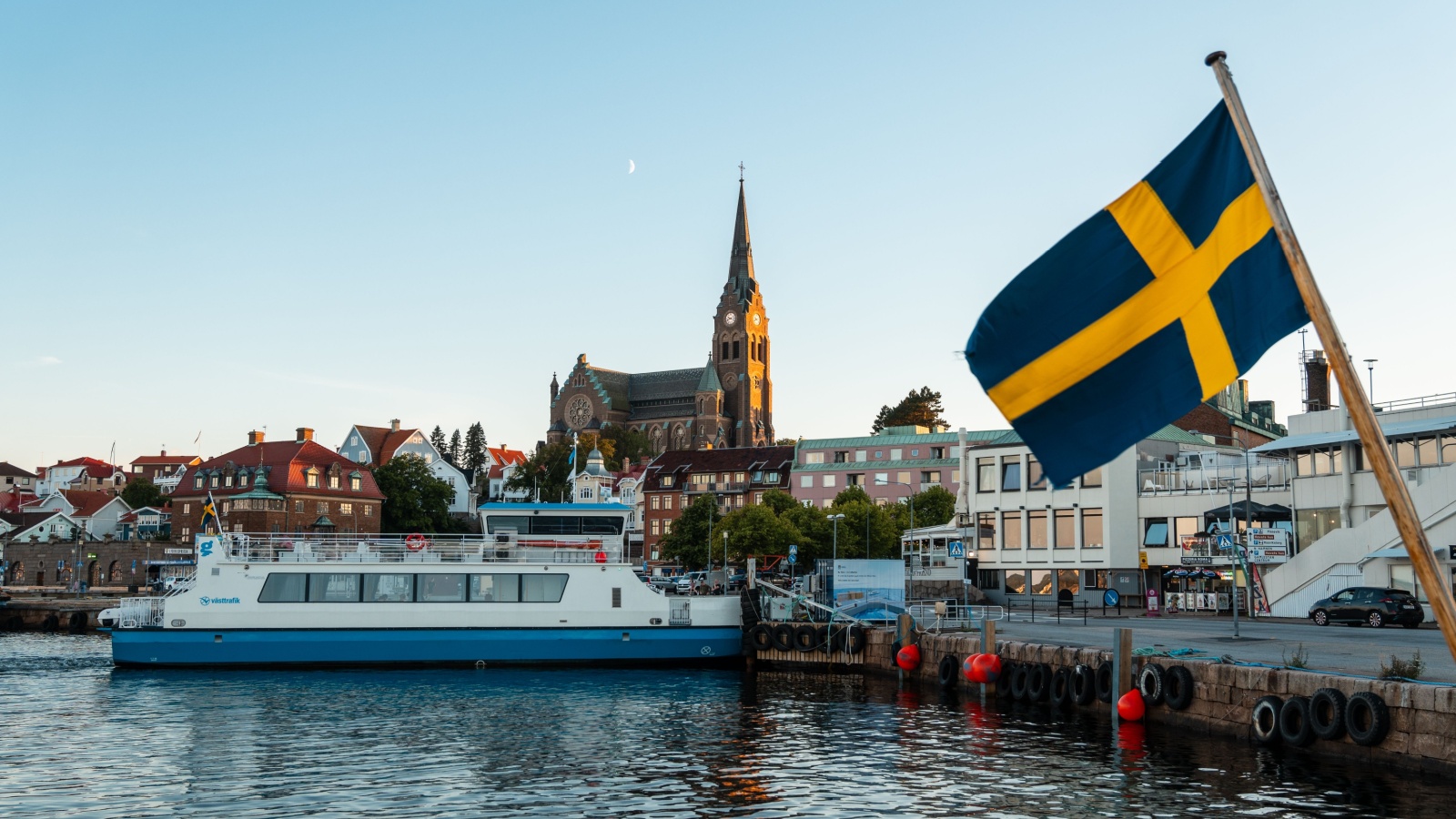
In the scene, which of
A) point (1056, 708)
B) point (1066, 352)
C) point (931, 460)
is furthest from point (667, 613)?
point (931, 460)

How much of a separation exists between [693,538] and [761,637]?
50386mm

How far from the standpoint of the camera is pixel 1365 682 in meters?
20.2

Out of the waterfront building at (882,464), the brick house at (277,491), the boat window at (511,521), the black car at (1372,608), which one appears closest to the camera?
the black car at (1372,608)

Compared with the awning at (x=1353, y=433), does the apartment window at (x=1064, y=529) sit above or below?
below

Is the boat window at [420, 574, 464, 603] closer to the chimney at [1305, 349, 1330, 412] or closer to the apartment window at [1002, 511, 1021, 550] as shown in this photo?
the apartment window at [1002, 511, 1021, 550]

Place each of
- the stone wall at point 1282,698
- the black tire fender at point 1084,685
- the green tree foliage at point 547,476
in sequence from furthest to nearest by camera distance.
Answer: the green tree foliage at point 547,476 < the black tire fender at point 1084,685 < the stone wall at point 1282,698

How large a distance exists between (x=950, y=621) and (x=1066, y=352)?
32.7m

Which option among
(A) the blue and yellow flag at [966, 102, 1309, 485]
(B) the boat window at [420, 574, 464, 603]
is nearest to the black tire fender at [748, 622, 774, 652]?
(B) the boat window at [420, 574, 464, 603]

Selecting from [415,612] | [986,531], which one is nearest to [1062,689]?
[415,612]

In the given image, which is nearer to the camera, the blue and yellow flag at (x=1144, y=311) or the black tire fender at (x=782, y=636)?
the blue and yellow flag at (x=1144, y=311)

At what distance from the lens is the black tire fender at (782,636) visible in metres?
40.3

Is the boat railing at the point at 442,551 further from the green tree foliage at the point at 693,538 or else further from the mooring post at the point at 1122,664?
the green tree foliage at the point at 693,538

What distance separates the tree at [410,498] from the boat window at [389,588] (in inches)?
3134

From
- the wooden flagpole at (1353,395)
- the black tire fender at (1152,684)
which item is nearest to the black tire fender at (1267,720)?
the black tire fender at (1152,684)
